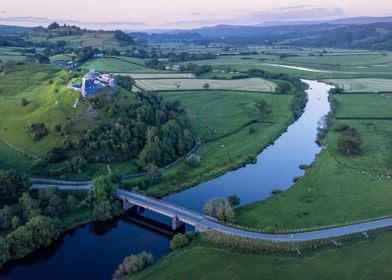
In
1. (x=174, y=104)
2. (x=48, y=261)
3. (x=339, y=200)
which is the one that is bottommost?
(x=48, y=261)

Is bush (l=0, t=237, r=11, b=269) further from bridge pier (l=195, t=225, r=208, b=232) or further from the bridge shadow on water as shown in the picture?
bridge pier (l=195, t=225, r=208, b=232)

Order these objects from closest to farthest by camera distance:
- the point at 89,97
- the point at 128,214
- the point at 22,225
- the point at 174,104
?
the point at 22,225
the point at 128,214
the point at 89,97
the point at 174,104

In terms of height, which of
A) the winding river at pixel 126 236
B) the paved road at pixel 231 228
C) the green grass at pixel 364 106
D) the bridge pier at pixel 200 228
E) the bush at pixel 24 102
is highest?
the bush at pixel 24 102

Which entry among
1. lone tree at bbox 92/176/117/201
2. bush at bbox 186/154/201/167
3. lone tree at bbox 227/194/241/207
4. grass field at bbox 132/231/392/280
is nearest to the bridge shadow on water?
lone tree at bbox 92/176/117/201

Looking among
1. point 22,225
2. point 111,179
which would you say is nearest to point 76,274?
point 22,225

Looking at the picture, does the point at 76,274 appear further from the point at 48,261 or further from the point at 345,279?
the point at 345,279

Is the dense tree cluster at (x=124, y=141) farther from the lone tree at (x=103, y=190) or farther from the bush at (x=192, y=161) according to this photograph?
the lone tree at (x=103, y=190)

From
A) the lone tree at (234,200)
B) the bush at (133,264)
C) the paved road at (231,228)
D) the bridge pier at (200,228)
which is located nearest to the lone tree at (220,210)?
the paved road at (231,228)
